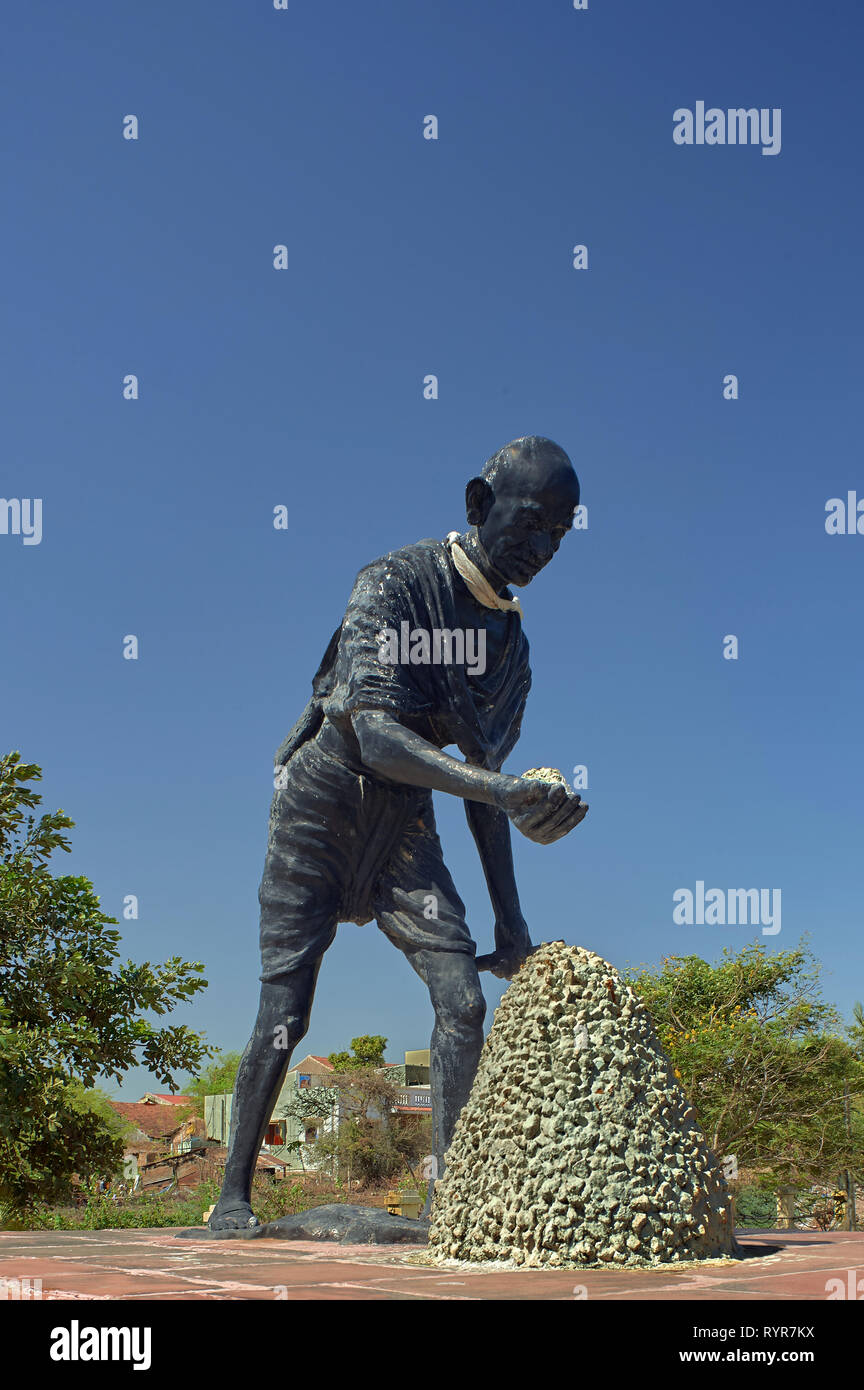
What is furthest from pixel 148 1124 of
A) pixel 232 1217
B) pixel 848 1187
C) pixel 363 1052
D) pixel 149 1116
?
pixel 232 1217

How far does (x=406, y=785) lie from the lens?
4164mm

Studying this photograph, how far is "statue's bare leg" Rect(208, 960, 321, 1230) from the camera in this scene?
414 cm

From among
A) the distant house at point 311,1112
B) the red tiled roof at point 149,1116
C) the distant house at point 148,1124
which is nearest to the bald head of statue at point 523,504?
the distant house at point 311,1112

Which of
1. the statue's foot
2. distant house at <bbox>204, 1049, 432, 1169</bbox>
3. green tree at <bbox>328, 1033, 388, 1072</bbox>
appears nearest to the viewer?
the statue's foot

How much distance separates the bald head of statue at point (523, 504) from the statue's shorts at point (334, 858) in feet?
2.92

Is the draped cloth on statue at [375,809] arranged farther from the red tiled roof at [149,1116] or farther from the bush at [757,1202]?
the red tiled roof at [149,1116]

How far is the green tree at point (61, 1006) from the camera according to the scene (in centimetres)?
984

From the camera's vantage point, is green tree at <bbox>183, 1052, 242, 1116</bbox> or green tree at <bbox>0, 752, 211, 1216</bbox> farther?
green tree at <bbox>183, 1052, 242, 1116</bbox>

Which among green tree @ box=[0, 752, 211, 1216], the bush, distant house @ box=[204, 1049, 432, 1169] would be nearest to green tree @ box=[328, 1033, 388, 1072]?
distant house @ box=[204, 1049, 432, 1169]

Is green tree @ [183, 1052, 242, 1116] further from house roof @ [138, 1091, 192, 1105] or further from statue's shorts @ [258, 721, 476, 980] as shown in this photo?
statue's shorts @ [258, 721, 476, 980]
